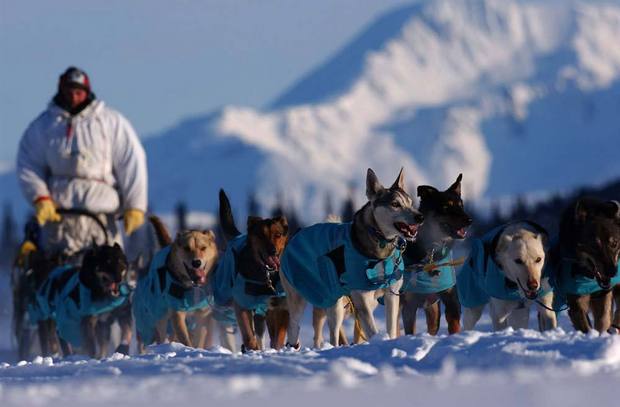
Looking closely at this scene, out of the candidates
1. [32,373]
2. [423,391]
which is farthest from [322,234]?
[423,391]

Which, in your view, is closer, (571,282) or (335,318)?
(571,282)

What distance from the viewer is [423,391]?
6.38 m

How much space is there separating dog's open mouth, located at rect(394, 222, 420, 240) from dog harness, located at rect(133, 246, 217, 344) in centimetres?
236

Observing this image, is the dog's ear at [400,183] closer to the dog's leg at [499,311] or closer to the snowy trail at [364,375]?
the dog's leg at [499,311]

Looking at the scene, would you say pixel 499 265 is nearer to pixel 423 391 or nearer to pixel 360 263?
pixel 360 263

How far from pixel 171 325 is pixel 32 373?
162 inches

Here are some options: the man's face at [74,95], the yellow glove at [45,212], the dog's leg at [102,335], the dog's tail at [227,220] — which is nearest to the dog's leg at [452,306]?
the dog's tail at [227,220]

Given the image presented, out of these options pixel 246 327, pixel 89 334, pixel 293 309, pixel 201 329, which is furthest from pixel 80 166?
pixel 293 309

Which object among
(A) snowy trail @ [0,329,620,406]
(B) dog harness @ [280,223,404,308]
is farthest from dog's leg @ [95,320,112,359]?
(A) snowy trail @ [0,329,620,406]

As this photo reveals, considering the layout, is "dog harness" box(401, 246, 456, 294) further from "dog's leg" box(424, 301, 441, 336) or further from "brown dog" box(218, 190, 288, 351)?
"brown dog" box(218, 190, 288, 351)

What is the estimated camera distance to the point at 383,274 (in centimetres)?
1020

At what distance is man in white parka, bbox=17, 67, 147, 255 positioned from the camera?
575 inches

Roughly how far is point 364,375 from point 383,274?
2.82 metres

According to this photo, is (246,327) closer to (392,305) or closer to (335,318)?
(335,318)
